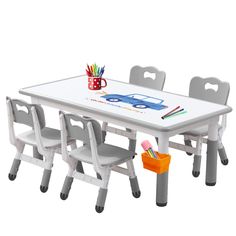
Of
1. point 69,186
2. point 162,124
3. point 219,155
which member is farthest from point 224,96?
point 69,186

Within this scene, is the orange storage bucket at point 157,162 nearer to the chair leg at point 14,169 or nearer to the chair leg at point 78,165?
the chair leg at point 78,165

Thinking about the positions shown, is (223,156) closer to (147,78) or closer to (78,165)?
(147,78)

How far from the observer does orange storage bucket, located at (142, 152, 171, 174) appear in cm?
738

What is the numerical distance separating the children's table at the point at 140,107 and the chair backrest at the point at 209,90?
1.45 feet

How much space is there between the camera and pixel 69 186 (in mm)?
7766

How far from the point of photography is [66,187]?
7758mm

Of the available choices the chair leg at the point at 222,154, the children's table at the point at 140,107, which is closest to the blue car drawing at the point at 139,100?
the children's table at the point at 140,107

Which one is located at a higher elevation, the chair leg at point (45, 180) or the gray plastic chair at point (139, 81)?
the gray plastic chair at point (139, 81)

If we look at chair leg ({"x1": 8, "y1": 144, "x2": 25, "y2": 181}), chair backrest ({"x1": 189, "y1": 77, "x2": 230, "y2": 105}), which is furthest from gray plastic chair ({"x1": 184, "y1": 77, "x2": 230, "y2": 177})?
chair leg ({"x1": 8, "y1": 144, "x2": 25, "y2": 181})

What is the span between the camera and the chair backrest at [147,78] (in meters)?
8.91

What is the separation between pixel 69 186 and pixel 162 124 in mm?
1127

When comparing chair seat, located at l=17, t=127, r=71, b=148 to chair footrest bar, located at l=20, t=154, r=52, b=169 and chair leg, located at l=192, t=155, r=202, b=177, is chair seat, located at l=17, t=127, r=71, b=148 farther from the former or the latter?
chair leg, located at l=192, t=155, r=202, b=177

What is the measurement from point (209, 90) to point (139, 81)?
906 millimetres

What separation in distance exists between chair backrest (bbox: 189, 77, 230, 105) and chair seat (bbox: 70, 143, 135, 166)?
131cm
